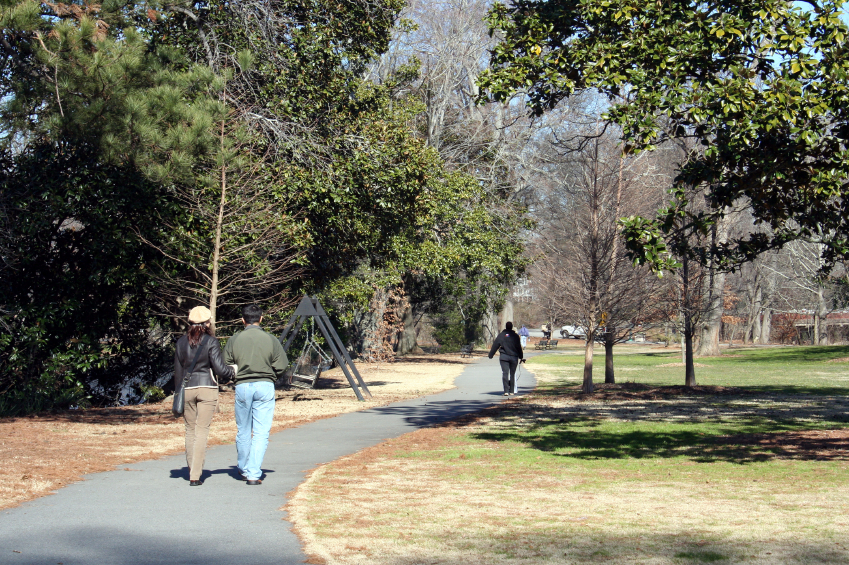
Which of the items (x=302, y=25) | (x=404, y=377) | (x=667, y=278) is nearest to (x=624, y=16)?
(x=302, y=25)

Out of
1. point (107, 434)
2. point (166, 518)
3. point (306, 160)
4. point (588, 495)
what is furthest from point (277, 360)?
point (306, 160)

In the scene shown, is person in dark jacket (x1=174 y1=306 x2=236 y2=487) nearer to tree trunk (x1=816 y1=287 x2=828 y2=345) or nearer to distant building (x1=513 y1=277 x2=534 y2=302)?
distant building (x1=513 y1=277 x2=534 y2=302)

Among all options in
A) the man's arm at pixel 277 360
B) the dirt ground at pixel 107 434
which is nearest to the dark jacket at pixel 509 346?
the dirt ground at pixel 107 434

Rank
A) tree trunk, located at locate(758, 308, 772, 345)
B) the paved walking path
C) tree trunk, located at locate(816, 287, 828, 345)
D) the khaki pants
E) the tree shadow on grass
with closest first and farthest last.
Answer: the paved walking path, the khaki pants, the tree shadow on grass, tree trunk, located at locate(816, 287, 828, 345), tree trunk, located at locate(758, 308, 772, 345)

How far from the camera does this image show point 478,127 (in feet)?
123

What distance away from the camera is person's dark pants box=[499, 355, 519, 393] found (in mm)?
19375

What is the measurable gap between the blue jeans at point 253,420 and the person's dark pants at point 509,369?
37.8 feet

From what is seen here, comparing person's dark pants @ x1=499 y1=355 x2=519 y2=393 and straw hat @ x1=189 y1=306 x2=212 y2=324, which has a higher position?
straw hat @ x1=189 y1=306 x2=212 y2=324

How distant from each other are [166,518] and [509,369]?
1362 centimetres

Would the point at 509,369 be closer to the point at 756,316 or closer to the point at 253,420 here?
the point at 253,420

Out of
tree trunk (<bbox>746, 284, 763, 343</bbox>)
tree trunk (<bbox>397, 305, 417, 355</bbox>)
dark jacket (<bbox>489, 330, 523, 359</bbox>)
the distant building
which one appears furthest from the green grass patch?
tree trunk (<bbox>746, 284, 763, 343</bbox>)

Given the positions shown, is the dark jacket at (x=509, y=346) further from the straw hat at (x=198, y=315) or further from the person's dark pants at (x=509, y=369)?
the straw hat at (x=198, y=315)

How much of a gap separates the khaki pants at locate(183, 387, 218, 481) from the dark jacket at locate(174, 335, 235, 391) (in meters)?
0.08

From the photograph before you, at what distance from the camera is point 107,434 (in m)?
12.5
